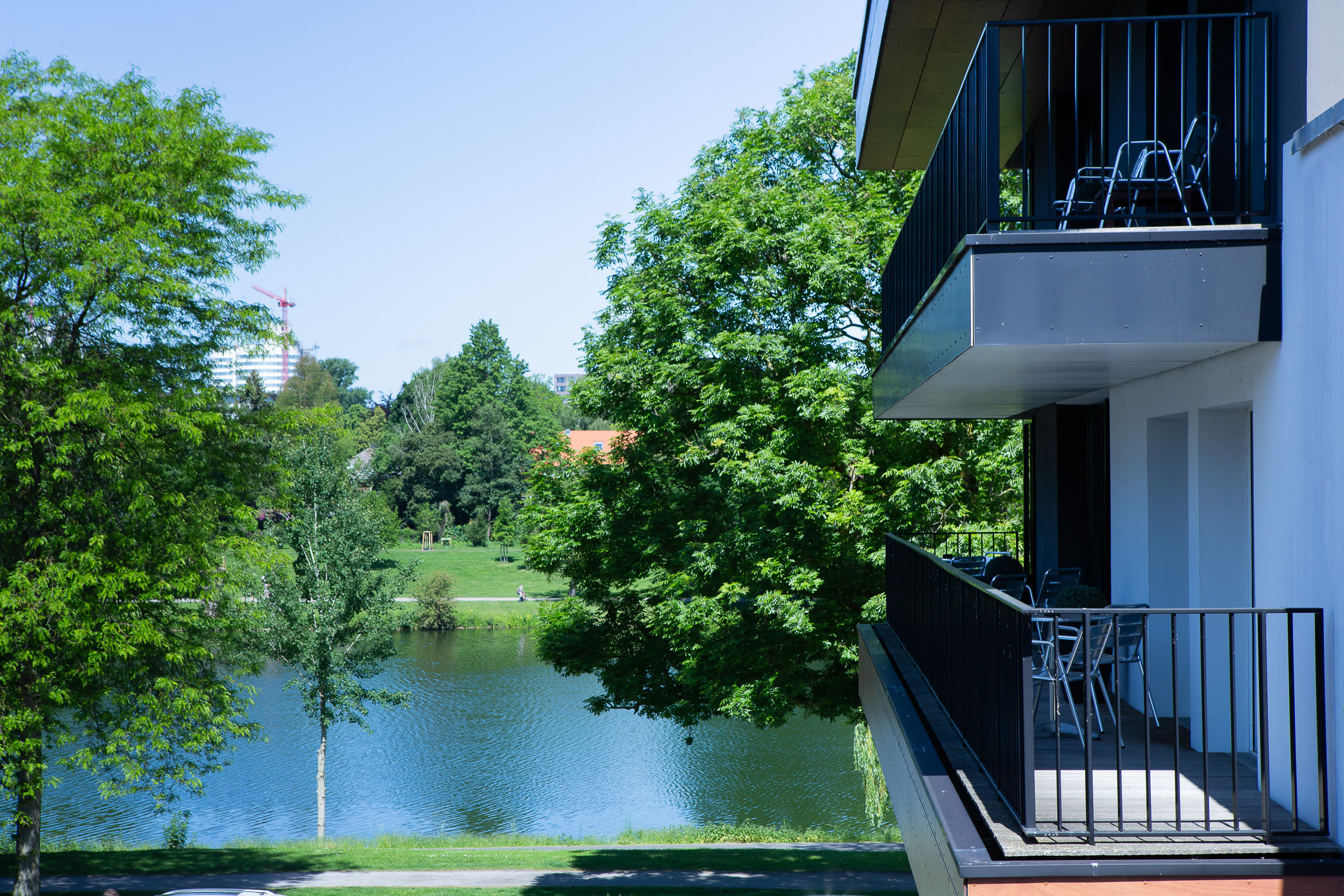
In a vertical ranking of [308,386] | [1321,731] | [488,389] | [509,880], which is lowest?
[509,880]

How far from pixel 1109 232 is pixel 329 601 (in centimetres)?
2281

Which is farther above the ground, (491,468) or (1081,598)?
(491,468)

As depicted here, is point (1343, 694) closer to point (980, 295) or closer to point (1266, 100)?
point (980, 295)

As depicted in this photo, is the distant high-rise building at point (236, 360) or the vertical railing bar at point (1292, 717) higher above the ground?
the distant high-rise building at point (236, 360)

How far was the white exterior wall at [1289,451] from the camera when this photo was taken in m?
4.33

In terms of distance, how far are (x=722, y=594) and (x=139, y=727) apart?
28.4ft

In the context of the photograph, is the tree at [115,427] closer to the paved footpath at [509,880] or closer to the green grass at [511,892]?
the paved footpath at [509,880]

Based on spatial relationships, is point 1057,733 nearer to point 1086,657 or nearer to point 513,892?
point 1086,657

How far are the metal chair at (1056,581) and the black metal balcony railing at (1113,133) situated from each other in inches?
104

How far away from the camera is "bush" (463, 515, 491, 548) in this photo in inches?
2899

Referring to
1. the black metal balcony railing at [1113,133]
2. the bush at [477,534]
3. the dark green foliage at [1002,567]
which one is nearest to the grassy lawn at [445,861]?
the dark green foliage at [1002,567]

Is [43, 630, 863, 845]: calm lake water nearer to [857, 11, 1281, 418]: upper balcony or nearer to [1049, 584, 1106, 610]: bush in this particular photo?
[1049, 584, 1106, 610]: bush

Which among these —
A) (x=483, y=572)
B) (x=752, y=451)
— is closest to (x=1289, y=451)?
(x=752, y=451)

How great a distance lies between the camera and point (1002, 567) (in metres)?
9.90
